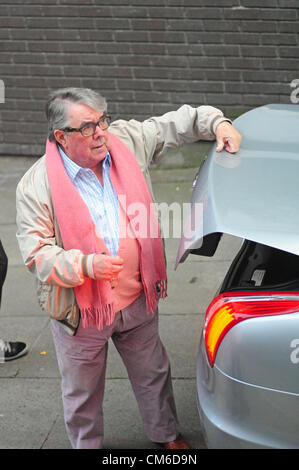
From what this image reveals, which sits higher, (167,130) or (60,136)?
(60,136)

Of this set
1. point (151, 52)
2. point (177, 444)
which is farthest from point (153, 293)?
point (151, 52)

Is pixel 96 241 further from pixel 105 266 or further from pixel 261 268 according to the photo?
pixel 261 268

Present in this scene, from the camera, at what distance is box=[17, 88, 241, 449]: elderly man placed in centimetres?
280

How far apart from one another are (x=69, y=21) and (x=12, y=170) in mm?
1741

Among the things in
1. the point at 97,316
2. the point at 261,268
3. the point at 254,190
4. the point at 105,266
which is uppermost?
the point at 254,190

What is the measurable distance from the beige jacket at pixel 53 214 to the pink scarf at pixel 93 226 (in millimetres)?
54

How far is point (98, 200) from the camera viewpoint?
9.57ft

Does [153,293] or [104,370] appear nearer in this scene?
[153,293]

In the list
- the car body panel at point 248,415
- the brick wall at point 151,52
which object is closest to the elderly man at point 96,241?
the car body panel at point 248,415

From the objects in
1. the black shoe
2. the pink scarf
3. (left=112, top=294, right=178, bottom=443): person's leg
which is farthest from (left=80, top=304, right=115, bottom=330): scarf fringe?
the black shoe

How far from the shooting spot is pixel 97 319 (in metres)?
2.89

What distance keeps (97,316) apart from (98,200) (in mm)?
475
